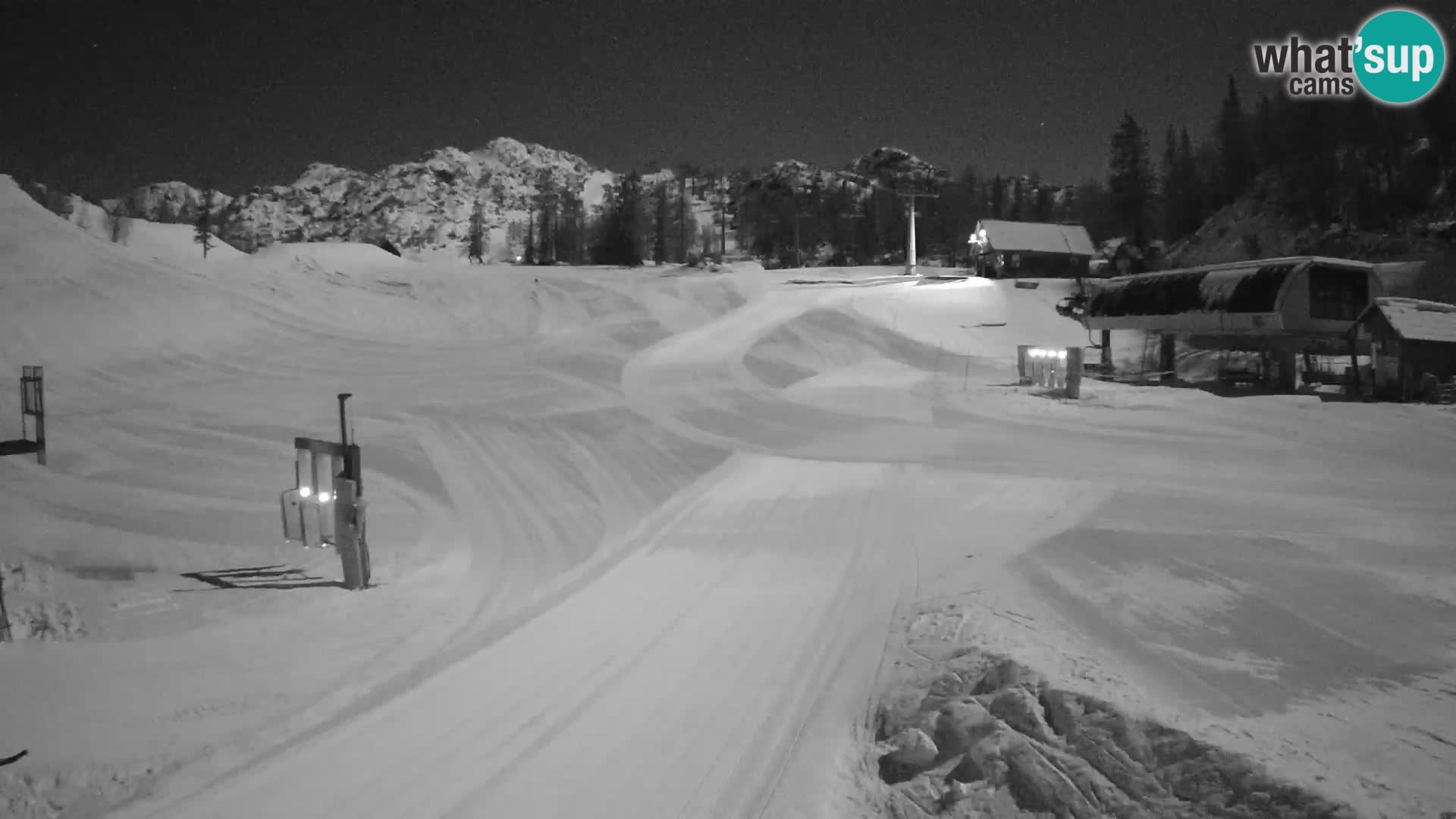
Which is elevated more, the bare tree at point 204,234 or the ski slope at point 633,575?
the bare tree at point 204,234

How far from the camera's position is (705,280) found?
53344mm

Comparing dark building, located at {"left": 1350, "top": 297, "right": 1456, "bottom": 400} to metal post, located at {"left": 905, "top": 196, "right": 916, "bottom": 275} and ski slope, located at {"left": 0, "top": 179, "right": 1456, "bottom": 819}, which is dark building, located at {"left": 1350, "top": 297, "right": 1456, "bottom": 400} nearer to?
ski slope, located at {"left": 0, "top": 179, "right": 1456, "bottom": 819}

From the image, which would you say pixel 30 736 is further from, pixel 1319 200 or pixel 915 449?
pixel 1319 200

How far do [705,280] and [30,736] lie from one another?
158 feet

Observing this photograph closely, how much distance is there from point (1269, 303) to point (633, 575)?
26.7m

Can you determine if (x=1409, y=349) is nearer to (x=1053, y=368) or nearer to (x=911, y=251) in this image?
(x=1053, y=368)

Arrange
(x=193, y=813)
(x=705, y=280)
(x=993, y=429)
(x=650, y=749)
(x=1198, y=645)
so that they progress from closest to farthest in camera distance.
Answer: (x=193, y=813) → (x=650, y=749) → (x=1198, y=645) → (x=993, y=429) → (x=705, y=280)

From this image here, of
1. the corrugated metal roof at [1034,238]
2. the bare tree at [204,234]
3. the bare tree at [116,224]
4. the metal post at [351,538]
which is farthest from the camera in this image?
the corrugated metal roof at [1034,238]

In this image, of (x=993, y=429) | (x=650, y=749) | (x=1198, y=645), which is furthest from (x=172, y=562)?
(x=993, y=429)

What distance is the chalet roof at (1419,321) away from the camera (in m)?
25.4

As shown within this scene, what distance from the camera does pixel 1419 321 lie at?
25844 mm

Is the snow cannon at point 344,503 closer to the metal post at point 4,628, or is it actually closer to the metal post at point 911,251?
the metal post at point 4,628

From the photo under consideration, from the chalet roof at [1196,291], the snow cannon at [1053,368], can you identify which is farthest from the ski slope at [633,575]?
the chalet roof at [1196,291]

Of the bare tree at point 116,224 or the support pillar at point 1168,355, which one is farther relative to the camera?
the bare tree at point 116,224
